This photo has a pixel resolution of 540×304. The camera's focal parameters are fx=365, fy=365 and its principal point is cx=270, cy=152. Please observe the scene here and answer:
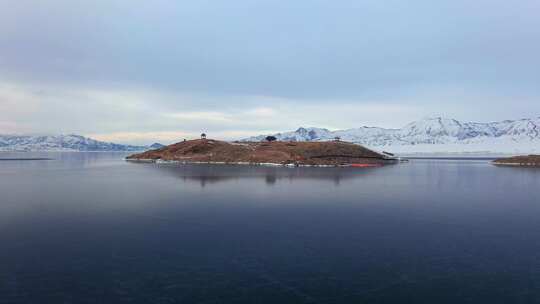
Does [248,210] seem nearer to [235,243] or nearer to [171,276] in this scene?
[235,243]

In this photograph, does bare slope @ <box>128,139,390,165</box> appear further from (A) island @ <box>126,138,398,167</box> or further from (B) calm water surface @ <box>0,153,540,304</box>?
(B) calm water surface @ <box>0,153,540,304</box>

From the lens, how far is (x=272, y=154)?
154750mm

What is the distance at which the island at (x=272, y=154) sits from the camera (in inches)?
5797

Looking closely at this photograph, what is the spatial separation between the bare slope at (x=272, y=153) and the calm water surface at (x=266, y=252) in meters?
105

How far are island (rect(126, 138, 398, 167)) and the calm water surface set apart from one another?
336 ft

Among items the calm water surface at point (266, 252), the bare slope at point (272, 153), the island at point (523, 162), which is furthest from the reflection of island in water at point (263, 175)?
the island at point (523, 162)

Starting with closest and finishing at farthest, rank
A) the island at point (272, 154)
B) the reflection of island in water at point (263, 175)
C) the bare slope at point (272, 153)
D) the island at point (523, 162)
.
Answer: the reflection of island in water at point (263, 175) → the island at point (272, 154) → the bare slope at point (272, 153) → the island at point (523, 162)

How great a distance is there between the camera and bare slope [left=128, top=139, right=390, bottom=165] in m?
149

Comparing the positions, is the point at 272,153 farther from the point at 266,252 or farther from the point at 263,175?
the point at 266,252

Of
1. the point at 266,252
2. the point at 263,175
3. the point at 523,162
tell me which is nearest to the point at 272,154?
the point at 263,175

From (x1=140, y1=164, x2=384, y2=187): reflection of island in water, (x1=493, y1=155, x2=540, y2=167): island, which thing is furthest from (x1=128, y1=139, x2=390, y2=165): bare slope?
(x1=493, y1=155, x2=540, y2=167): island

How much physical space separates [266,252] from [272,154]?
431ft

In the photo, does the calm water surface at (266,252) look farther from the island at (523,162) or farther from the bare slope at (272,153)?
the island at (523,162)

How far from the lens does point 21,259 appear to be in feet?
70.7
